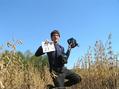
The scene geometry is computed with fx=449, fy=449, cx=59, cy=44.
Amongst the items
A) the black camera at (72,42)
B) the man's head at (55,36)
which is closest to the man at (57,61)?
the man's head at (55,36)

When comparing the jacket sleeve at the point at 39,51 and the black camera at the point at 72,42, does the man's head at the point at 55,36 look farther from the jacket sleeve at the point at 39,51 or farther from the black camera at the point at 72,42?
the black camera at the point at 72,42

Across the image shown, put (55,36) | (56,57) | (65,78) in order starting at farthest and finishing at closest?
(65,78) → (56,57) → (55,36)

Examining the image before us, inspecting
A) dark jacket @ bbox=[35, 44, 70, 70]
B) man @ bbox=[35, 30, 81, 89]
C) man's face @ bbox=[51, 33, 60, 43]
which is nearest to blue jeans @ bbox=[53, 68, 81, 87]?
man @ bbox=[35, 30, 81, 89]

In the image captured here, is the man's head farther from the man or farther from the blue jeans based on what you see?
the blue jeans

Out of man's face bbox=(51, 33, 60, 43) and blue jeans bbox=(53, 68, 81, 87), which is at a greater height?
man's face bbox=(51, 33, 60, 43)

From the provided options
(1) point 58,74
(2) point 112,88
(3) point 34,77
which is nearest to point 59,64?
(1) point 58,74

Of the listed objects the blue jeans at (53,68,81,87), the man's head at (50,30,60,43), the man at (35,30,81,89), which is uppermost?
the man's head at (50,30,60,43)

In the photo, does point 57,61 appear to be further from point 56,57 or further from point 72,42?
point 72,42

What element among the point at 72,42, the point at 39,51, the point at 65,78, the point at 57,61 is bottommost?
the point at 65,78

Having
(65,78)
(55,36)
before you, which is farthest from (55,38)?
(65,78)

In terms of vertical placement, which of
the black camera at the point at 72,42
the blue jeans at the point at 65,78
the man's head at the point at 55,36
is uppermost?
the man's head at the point at 55,36

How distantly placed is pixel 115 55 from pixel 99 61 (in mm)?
460

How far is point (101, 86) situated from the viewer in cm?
1155

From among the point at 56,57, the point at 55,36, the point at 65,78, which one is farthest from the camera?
the point at 65,78
